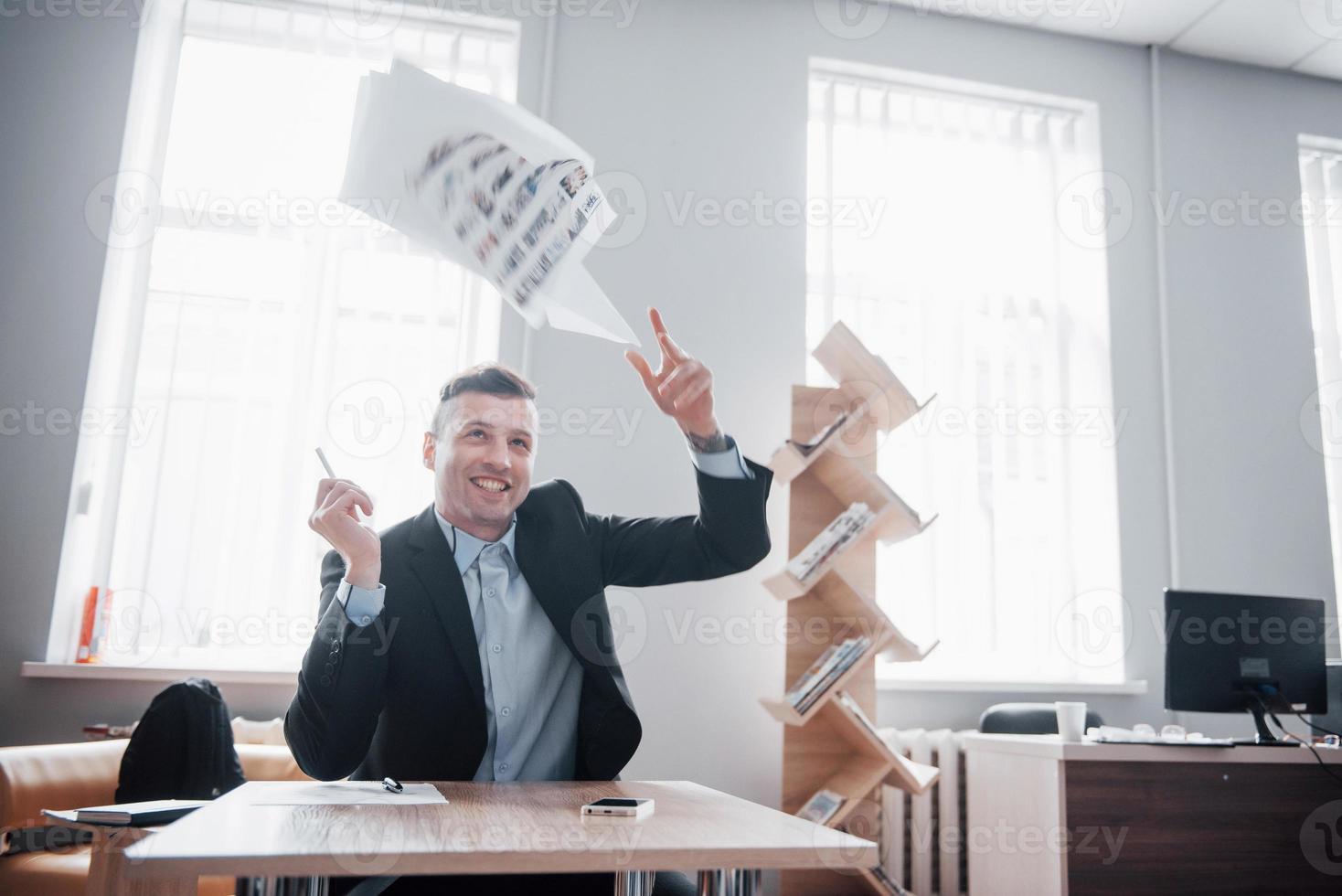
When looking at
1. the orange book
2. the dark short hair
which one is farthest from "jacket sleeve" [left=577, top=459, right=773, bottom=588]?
the orange book

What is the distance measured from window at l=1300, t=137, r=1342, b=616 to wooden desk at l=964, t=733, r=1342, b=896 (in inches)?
85.1

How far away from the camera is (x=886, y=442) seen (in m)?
4.03

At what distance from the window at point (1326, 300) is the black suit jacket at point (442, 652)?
357 centimetres

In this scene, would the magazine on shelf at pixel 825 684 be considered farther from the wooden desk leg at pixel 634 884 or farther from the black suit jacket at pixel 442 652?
the wooden desk leg at pixel 634 884

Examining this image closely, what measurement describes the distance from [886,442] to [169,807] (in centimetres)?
295

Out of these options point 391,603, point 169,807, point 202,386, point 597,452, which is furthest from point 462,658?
point 202,386

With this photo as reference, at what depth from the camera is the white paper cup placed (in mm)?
2582

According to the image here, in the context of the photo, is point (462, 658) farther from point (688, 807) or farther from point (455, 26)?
point (455, 26)

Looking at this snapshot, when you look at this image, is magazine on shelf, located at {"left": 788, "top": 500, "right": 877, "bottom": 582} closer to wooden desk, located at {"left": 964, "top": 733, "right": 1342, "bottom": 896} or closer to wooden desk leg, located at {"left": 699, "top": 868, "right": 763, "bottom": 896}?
wooden desk, located at {"left": 964, "top": 733, "right": 1342, "bottom": 896}

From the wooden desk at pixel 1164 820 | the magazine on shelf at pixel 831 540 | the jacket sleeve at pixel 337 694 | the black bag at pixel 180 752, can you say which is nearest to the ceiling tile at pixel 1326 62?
the magazine on shelf at pixel 831 540

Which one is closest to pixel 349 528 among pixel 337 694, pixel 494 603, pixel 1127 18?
pixel 337 694

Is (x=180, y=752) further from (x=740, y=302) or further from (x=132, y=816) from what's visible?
(x=740, y=302)

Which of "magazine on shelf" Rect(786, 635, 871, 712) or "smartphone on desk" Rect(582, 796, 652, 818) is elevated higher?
"magazine on shelf" Rect(786, 635, 871, 712)

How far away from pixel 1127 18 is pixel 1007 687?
2.91m
